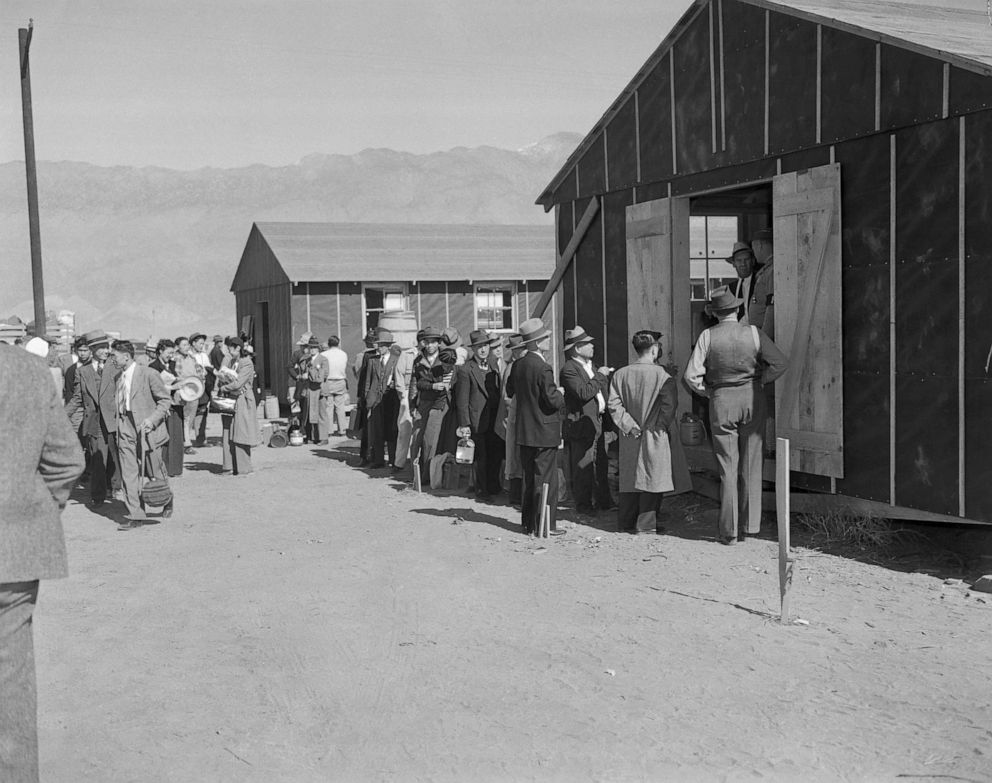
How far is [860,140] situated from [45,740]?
733 cm

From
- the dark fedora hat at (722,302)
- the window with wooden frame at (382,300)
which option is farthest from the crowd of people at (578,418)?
the window with wooden frame at (382,300)

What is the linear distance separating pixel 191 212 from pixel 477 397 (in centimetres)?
9673

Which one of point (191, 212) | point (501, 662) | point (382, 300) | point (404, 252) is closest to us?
point (501, 662)

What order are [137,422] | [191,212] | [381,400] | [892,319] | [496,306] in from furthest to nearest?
[191,212] → [496,306] → [381,400] → [137,422] → [892,319]

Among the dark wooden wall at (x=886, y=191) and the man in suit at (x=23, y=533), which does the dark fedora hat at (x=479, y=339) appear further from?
the man in suit at (x=23, y=533)

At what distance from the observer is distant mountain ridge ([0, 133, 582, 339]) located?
256ft

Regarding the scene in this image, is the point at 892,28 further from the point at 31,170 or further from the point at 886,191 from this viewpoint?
the point at 31,170

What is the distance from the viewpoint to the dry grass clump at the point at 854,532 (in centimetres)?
886

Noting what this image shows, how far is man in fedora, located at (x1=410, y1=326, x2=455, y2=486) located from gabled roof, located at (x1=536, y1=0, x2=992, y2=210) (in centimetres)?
235

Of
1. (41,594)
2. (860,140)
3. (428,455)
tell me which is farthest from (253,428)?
(860,140)

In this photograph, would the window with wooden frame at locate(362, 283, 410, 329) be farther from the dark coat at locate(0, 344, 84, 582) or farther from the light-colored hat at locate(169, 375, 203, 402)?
the dark coat at locate(0, 344, 84, 582)

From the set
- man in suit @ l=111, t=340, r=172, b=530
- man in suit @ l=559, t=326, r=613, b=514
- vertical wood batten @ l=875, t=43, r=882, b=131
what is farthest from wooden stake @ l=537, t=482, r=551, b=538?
vertical wood batten @ l=875, t=43, r=882, b=131

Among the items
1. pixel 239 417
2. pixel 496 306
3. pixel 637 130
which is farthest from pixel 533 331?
pixel 496 306

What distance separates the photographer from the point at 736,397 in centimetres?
940
